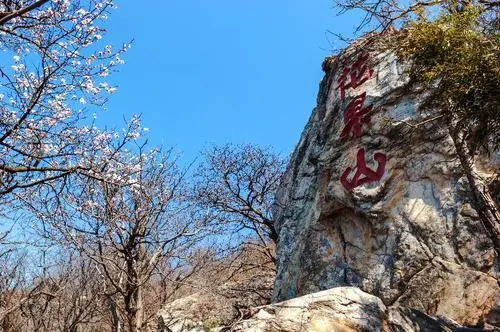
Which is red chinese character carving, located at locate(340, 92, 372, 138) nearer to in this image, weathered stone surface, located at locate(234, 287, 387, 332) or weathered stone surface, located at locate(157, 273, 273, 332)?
weathered stone surface, located at locate(234, 287, 387, 332)

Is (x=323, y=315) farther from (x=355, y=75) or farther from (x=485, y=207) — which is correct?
(x=355, y=75)

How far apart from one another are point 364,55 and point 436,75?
5111 mm

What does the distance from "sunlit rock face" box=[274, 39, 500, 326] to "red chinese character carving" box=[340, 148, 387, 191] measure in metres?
0.02

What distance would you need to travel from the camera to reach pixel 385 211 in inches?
335

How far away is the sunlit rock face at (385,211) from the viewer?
7.39 metres

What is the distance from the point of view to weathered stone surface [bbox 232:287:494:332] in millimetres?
4797

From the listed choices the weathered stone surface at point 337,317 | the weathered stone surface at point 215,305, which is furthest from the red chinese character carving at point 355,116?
the weathered stone surface at point 215,305

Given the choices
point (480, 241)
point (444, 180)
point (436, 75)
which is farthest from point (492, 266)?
point (436, 75)

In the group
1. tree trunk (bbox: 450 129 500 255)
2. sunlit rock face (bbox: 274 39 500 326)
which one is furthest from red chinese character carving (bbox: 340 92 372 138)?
tree trunk (bbox: 450 129 500 255)

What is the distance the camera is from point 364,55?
10.7m

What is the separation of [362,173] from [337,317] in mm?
4607

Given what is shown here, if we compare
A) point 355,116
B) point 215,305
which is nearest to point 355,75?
point 355,116

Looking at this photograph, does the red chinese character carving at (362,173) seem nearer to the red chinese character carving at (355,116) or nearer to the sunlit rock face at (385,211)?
the sunlit rock face at (385,211)

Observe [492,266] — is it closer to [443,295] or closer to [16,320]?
[443,295]
